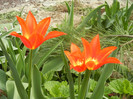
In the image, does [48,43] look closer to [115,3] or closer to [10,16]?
[115,3]

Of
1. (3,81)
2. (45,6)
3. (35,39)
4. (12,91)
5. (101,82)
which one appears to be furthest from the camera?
(45,6)

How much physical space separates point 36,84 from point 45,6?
233 cm

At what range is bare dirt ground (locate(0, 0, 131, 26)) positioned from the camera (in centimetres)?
312

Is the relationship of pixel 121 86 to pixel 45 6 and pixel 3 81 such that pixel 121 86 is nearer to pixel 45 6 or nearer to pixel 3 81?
pixel 3 81

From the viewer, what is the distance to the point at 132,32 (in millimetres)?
1913

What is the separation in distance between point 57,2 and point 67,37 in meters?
1.74

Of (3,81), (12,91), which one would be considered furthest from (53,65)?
(12,91)

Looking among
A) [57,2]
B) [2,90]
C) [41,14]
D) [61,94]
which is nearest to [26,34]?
[61,94]

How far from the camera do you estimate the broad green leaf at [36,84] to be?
3.87 ft

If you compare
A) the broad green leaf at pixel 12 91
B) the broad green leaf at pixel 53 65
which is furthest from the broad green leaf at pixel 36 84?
the broad green leaf at pixel 53 65

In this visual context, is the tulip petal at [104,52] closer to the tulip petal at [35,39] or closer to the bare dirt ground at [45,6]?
the tulip petal at [35,39]

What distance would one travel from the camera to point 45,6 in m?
3.39

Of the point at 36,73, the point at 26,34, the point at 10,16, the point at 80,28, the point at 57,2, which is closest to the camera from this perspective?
the point at 26,34

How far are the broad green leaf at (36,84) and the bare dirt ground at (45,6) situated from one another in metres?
1.80
